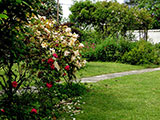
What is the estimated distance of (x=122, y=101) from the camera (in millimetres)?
4965

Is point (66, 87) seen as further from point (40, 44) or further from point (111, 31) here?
point (111, 31)

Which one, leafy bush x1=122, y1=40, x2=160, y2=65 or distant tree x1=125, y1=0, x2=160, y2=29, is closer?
leafy bush x1=122, y1=40, x2=160, y2=65

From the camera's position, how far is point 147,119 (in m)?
3.85

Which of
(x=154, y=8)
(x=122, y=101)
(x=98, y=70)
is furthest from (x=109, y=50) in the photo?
(x=154, y=8)

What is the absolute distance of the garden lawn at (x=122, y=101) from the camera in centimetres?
402

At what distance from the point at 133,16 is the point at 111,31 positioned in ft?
6.13

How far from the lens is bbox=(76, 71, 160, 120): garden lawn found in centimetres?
402

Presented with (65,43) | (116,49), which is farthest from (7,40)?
(116,49)

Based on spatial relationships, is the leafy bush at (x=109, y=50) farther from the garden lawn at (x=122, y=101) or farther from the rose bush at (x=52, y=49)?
the rose bush at (x=52, y=49)

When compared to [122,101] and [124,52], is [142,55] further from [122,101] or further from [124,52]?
[122,101]

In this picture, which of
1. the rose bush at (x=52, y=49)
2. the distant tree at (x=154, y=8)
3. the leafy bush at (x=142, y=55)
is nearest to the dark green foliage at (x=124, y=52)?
the leafy bush at (x=142, y=55)

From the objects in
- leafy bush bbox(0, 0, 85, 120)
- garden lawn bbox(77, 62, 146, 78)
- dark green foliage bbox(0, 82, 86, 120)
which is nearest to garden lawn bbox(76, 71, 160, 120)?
dark green foliage bbox(0, 82, 86, 120)

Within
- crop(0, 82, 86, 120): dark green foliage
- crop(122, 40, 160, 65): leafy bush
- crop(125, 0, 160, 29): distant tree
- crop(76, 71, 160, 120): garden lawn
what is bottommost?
crop(76, 71, 160, 120): garden lawn

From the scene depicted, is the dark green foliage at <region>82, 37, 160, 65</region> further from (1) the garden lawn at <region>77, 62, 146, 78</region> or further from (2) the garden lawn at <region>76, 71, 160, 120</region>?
(2) the garden lawn at <region>76, 71, 160, 120</region>
